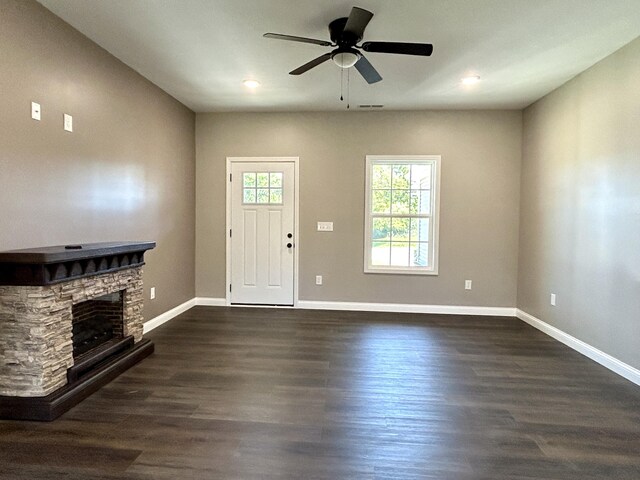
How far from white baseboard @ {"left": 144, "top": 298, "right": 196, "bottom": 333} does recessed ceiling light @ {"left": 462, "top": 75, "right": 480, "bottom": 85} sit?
4.22 m

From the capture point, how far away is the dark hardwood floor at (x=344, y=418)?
5.66 ft

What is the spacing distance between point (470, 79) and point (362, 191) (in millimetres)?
1808

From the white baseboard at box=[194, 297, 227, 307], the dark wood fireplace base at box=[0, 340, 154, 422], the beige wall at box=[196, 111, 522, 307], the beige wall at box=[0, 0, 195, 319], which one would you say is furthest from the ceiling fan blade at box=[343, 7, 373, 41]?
the white baseboard at box=[194, 297, 227, 307]

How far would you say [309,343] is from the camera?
11.5ft

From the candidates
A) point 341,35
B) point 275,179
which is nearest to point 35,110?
point 341,35

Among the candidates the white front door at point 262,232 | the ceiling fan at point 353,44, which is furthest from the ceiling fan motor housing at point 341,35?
the white front door at point 262,232

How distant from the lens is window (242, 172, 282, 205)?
16.0ft

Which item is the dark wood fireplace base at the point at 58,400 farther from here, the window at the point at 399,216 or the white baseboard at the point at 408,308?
the window at the point at 399,216

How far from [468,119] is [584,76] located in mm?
1384

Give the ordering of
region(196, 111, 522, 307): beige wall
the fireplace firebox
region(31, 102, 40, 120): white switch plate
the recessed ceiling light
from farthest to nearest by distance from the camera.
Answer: region(196, 111, 522, 307): beige wall < the recessed ceiling light < the fireplace firebox < region(31, 102, 40, 120): white switch plate

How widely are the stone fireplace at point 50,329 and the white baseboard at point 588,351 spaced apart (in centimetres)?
398

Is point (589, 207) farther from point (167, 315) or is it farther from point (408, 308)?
point (167, 315)

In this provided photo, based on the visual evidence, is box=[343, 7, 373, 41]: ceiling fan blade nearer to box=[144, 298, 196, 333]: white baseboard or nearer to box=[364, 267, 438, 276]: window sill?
box=[364, 267, 438, 276]: window sill

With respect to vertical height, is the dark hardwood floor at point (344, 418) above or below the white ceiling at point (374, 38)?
below
